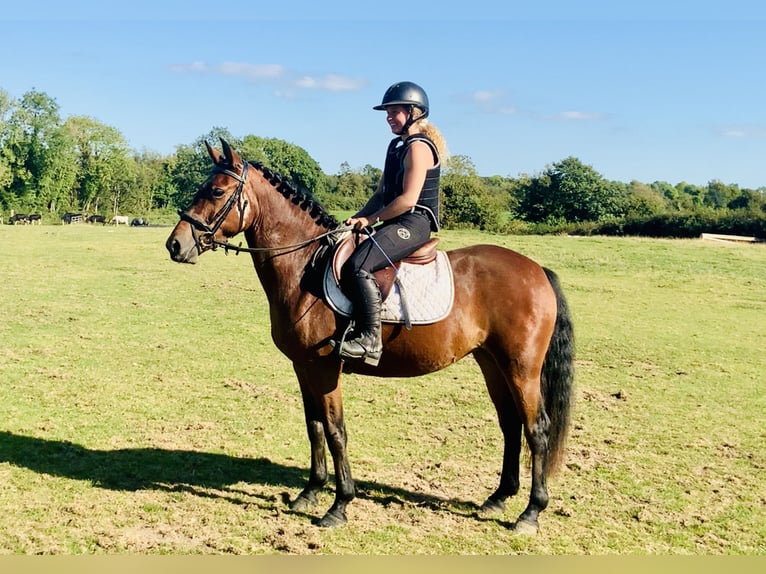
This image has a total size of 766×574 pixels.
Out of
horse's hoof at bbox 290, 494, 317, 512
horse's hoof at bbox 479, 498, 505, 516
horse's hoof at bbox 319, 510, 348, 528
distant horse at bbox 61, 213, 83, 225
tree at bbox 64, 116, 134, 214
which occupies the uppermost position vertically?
tree at bbox 64, 116, 134, 214

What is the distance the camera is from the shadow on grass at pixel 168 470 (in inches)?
220

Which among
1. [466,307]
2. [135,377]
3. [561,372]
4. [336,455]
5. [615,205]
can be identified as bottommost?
[135,377]

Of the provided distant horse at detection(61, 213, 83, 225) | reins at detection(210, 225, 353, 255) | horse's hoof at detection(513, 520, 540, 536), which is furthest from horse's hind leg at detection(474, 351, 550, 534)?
distant horse at detection(61, 213, 83, 225)

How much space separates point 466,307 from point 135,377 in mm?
5868

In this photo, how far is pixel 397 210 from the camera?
4.77m

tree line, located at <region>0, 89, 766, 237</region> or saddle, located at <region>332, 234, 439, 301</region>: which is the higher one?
tree line, located at <region>0, 89, 766, 237</region>

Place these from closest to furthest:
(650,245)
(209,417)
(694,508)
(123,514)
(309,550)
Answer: (309,550), (123,514), (694,508), (209,417), (650,245)

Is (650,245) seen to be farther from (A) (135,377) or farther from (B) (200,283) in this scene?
(A) (135,377)

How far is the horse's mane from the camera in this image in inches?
204

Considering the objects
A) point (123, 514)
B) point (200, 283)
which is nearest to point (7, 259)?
point (200, 283)

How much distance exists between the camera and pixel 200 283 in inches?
747

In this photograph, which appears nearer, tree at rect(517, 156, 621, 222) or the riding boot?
the riding boot

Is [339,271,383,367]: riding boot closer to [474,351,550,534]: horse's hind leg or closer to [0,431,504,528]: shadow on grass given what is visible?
[474,351,550,534]: horse's hind leg

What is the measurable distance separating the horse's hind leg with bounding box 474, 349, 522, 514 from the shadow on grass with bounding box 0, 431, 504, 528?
0.32 metres
